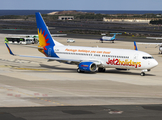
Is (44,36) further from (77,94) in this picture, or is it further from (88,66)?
(77,94)

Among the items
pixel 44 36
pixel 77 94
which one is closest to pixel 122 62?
pixel 77 94

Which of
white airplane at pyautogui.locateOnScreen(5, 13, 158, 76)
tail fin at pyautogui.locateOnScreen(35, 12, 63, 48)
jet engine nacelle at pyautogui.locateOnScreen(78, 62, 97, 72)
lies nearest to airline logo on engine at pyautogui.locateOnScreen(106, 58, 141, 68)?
white airplane at pyautogui.locateOnScreen(5, 13, 158, 76)

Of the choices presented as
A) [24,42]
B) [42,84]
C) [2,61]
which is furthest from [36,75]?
[24,42]

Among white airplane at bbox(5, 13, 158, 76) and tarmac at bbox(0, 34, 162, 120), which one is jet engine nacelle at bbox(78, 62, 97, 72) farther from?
tarmac at bbox(0, 34, 162, 120)

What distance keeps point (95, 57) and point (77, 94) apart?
18246 millimetres

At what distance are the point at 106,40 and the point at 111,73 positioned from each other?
72.5 metres

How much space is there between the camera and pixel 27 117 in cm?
2603

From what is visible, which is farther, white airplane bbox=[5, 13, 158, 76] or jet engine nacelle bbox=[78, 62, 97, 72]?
jet engine nacelle bbox=[78, 62, 97, 72]

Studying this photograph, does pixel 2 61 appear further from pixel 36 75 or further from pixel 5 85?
pixel 5 85

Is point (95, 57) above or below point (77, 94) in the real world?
above

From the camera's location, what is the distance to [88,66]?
5309 cm

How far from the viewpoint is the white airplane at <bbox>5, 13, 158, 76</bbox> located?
2015 inches

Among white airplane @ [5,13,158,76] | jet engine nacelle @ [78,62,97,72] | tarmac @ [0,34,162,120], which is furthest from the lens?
jet engine nacelle @ [78,62,97,72]

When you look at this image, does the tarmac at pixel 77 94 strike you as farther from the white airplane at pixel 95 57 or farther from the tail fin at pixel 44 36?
the tail fin at pixel 44 36
